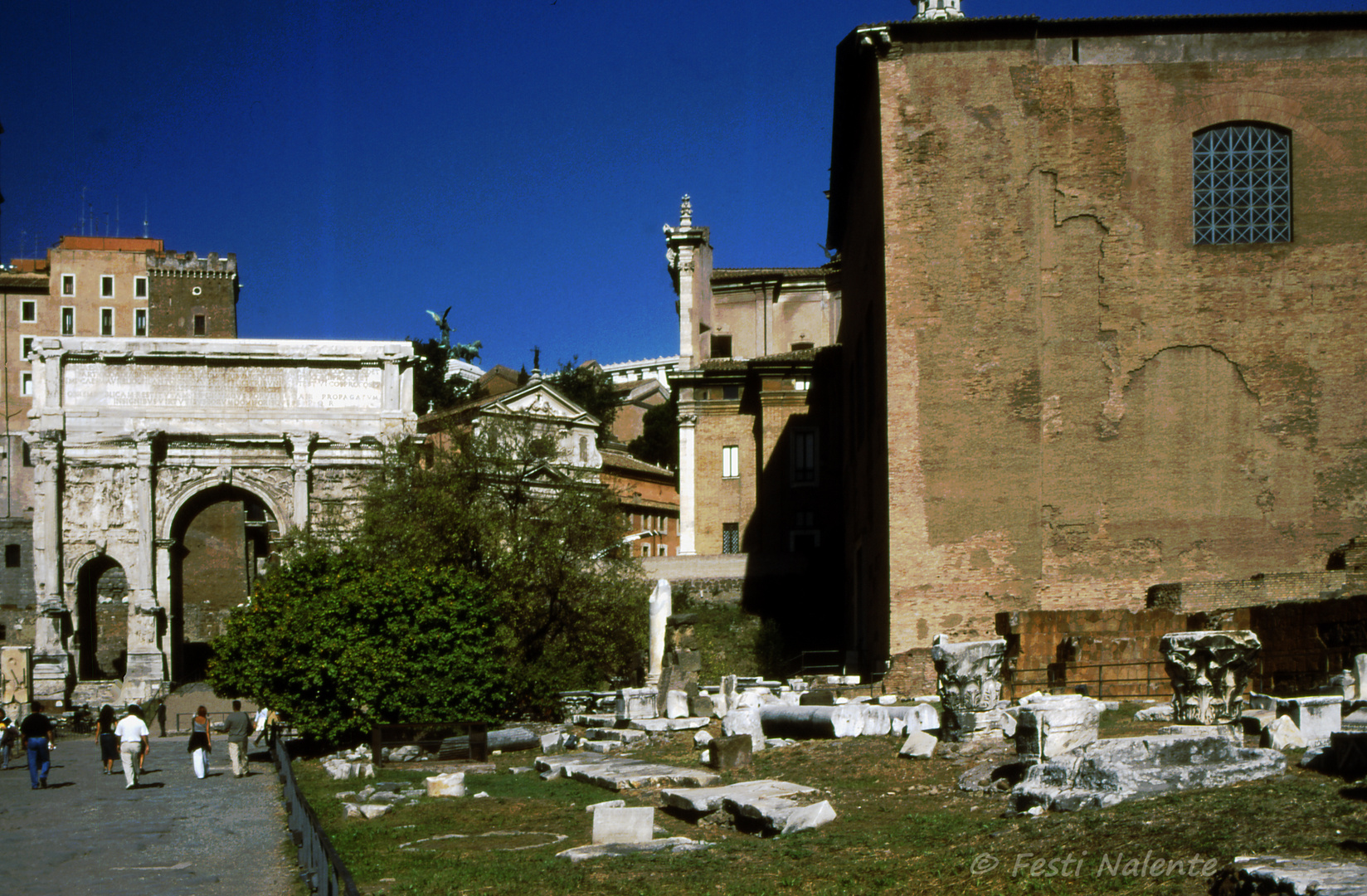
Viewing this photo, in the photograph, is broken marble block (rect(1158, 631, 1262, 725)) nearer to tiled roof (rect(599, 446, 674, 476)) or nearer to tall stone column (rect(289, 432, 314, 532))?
tall stone column (rect(289, 432, 314, 532))

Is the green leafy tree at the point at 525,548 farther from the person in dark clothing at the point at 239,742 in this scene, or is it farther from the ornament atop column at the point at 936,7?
the ornament atop column at the point at 936,7

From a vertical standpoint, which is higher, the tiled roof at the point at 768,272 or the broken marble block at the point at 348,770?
the tiled roof at the point at 768,272

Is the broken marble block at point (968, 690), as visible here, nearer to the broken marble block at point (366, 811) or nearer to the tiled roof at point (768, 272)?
the broken marble block at point (366, 811)

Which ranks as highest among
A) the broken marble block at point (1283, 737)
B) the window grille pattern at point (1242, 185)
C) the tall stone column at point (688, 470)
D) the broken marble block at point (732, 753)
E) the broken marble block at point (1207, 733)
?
the window grille pattern at point (1242, 185)

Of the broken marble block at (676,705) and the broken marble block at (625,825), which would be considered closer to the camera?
the broken marble block at (625,825)

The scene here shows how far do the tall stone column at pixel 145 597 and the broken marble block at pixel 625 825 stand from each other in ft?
99.5

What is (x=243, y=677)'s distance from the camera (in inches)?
837

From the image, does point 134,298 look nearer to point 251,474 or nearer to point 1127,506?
point 251,474

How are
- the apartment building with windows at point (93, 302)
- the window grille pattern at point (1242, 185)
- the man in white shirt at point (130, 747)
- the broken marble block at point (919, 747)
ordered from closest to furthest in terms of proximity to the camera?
the broken marble block at point (919, 747) < the man in white shirt at point (130, 747) < the window grille pattern at point (1242, 185) < the apartment building with windows at point (93, 302)

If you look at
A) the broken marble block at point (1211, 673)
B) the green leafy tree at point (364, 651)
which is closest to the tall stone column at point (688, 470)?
the green leafy tree at point (364, 651)

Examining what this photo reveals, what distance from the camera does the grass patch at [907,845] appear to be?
7.47 m

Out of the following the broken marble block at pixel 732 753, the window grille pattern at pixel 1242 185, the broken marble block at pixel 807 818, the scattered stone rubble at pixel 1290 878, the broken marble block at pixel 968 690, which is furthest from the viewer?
the window grille pattern at pixel 1242 185

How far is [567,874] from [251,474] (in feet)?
109

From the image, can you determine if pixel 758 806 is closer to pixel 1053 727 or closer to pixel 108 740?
pixel 1053 727
